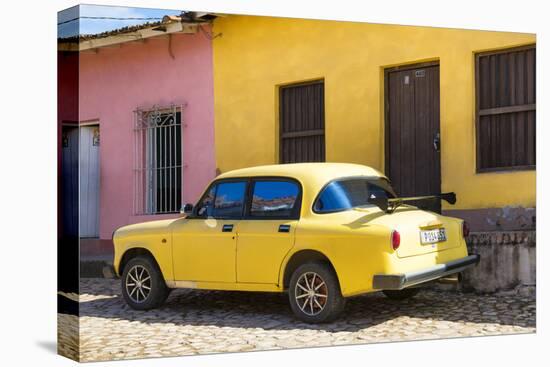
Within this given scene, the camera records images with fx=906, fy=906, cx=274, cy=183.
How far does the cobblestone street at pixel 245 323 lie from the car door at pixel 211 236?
181 millimetres

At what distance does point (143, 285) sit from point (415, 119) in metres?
3.09

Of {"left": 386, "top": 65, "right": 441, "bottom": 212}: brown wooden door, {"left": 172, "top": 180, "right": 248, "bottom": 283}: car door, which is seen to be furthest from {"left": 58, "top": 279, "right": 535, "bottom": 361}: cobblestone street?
{"left": 386, "top": 65, "right": 441, "bottom": 212}: brown wooden door

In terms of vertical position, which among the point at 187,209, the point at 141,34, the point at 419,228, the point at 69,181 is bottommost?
the point at 419,228

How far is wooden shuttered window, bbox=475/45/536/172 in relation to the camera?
8828mm

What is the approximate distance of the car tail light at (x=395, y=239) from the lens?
24.7 ft

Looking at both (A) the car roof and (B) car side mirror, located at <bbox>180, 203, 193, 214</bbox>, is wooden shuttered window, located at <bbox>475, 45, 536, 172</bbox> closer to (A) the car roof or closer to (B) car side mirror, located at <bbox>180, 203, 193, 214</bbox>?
(A) the car roof

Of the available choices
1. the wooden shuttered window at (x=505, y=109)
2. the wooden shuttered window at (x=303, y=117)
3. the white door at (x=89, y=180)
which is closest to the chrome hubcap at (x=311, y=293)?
the wooden shuttered window at (x=303, y=117)

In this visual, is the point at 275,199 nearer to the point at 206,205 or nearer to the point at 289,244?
the point at 289,244

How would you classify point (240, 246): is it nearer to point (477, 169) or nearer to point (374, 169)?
point (374, 169)

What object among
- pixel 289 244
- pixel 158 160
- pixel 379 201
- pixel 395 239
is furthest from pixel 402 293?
pixel 158 160

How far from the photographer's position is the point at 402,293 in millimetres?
8008

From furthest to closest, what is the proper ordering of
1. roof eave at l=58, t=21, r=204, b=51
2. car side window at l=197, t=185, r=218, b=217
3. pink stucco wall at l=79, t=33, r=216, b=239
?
car side window at l=197, t=185, r=218, b=217, pink stucco wall at l=79, t=33, r=216, b=239, roof eave at l=58, t=21, r=204, b=51

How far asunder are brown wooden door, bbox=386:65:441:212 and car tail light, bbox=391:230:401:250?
1.30m

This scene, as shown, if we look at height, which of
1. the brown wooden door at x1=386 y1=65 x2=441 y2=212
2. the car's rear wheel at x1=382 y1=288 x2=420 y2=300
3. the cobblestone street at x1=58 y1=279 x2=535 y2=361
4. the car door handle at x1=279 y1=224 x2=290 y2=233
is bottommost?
the cobblestone street at x1=58 y1=279 x2=535 y2=361
